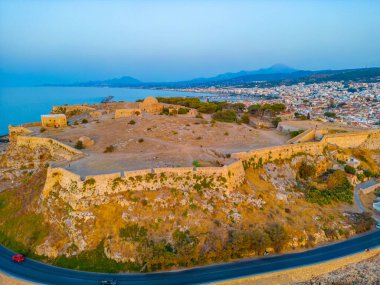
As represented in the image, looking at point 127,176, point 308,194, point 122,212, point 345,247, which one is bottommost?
point 345,247

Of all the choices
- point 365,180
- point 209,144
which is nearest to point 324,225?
point 365,180

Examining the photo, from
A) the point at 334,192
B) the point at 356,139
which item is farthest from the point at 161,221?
the point at 356,139

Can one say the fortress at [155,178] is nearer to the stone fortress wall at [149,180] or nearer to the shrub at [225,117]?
the stone fortress wall at [149,180]

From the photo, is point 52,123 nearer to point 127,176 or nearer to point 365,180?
point 127,176

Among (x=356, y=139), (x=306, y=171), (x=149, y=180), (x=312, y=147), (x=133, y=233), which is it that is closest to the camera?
(x=133, y=233)

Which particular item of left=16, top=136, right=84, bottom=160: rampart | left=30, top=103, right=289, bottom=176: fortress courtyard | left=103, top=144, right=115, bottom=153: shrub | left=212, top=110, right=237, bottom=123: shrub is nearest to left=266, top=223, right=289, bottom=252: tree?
left=30, top=103, right=289, bottom=176: fortress courtyard

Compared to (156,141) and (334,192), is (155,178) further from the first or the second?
(334,192)

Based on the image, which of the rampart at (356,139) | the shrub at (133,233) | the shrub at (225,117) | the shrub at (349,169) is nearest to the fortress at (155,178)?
the shrub at (133,233)

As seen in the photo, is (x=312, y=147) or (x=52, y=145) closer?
(x=52, y=145)
